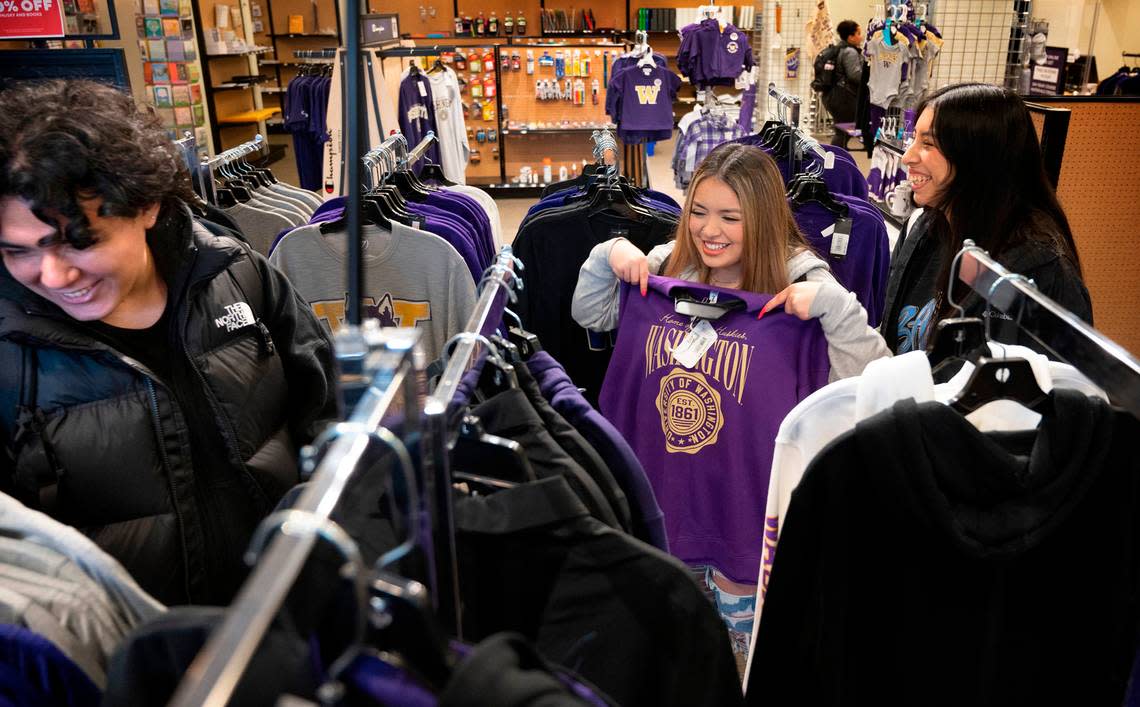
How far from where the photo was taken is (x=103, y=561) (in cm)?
86

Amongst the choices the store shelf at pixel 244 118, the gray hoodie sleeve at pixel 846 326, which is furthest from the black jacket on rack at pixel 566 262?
the store shelf at pixel 244 118

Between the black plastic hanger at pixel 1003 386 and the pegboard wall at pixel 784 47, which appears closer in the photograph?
the black plastic hanger at pixel 1003 386

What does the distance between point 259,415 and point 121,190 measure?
1.38ft

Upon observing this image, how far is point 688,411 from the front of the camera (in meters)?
1.76

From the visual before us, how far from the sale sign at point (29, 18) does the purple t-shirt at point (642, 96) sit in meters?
3.88

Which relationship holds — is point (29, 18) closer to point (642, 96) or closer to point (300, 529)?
point (642, 96)

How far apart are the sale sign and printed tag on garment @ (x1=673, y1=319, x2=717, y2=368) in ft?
12.7

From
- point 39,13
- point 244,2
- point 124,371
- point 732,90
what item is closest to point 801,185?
point 124,371

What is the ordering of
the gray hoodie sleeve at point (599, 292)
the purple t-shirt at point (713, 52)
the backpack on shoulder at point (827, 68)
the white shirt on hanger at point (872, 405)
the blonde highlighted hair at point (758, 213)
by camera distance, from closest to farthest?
1. the white shirt on hanger at point (872, 405)
2. the blonde highlighted hair at point (758, 213)
3. the gray hoodie sleeve at point (599, 292)
4. the purple t-shirt at point (713, 52)
5. the backpack on shoulder at point (827, 68)

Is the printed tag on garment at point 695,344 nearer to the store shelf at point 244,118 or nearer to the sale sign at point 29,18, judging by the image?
the sale sign at point 29,18

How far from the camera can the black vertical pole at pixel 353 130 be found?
0.54 meters

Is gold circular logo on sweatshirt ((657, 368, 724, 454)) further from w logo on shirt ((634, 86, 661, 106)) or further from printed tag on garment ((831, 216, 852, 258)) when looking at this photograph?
w logo on shirt ((634, 86, 661, 106))

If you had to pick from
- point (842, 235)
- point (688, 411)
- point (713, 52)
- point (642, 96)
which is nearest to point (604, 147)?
point (842, 235)

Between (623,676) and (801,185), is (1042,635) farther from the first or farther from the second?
(801,185)
